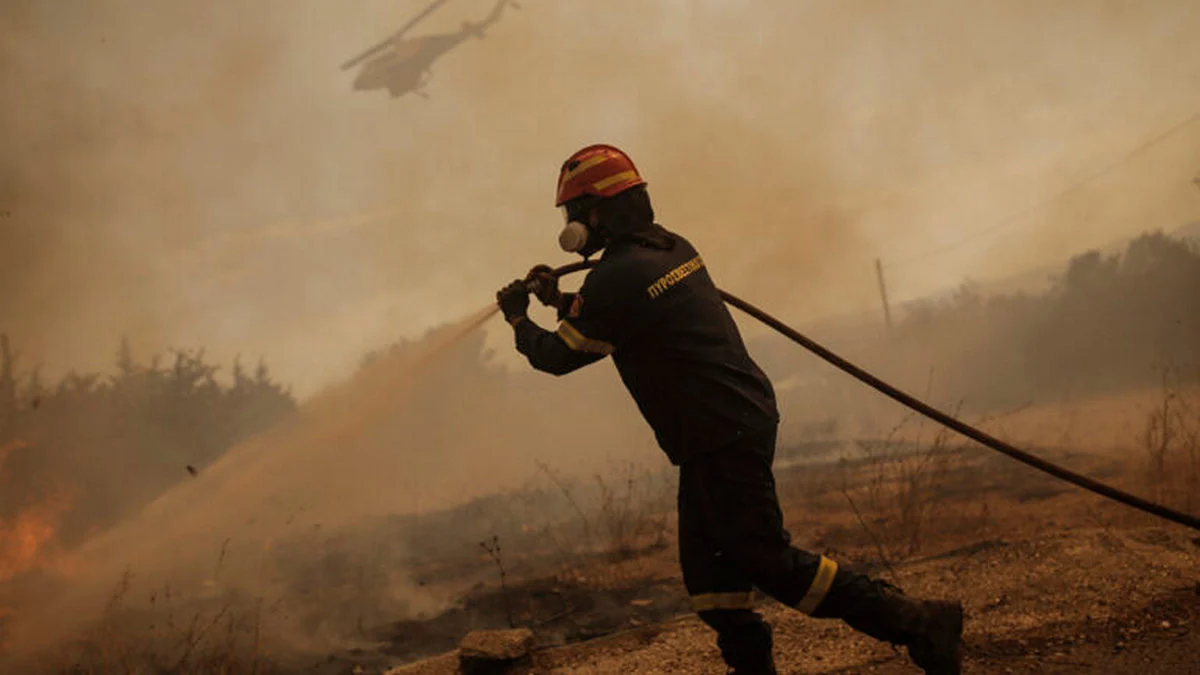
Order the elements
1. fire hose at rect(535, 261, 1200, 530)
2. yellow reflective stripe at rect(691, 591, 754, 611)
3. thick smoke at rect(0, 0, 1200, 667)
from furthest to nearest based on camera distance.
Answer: thick smoke at rect(0, 0, 1200, 667) → fire hose at rect(535, 261, 1200, 530) → yellow reflective stripe at rect(691, 591, 754, 611)

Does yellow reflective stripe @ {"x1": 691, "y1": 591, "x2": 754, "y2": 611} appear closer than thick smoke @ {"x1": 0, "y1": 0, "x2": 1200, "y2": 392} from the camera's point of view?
Yes

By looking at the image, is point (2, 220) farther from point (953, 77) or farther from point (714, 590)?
point (953, 77)

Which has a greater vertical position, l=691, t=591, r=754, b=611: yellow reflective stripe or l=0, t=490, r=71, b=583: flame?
l=0, t=490, r=71, b=583: flame

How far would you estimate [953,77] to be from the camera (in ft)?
41.5

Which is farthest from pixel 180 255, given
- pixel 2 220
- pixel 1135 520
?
pixel 1135 520

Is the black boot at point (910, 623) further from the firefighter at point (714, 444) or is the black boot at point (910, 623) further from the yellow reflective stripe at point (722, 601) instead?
the yellow reflective stripe at point (722, 601)

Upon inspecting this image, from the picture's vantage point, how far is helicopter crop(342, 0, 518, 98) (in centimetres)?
981

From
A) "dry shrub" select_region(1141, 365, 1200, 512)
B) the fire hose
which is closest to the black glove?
the fire hose

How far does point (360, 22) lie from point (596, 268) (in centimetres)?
838

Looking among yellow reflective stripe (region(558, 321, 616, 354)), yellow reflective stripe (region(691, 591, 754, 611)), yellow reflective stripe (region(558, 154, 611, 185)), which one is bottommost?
yellow reflective stripe (region(691, 591, 754, 611))

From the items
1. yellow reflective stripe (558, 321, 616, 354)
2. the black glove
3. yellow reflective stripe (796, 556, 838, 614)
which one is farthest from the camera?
the black glove

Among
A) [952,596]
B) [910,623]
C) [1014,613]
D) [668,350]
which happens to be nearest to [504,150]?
[952,596]

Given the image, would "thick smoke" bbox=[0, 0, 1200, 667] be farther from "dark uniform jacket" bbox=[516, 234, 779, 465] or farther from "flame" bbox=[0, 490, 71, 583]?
"dark uniform jacket" bbox=[516, 234, 779, 465]

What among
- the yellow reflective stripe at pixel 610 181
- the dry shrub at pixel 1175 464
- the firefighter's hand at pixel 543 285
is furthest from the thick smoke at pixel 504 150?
the yellow reflective stripe at pixel 610 181
